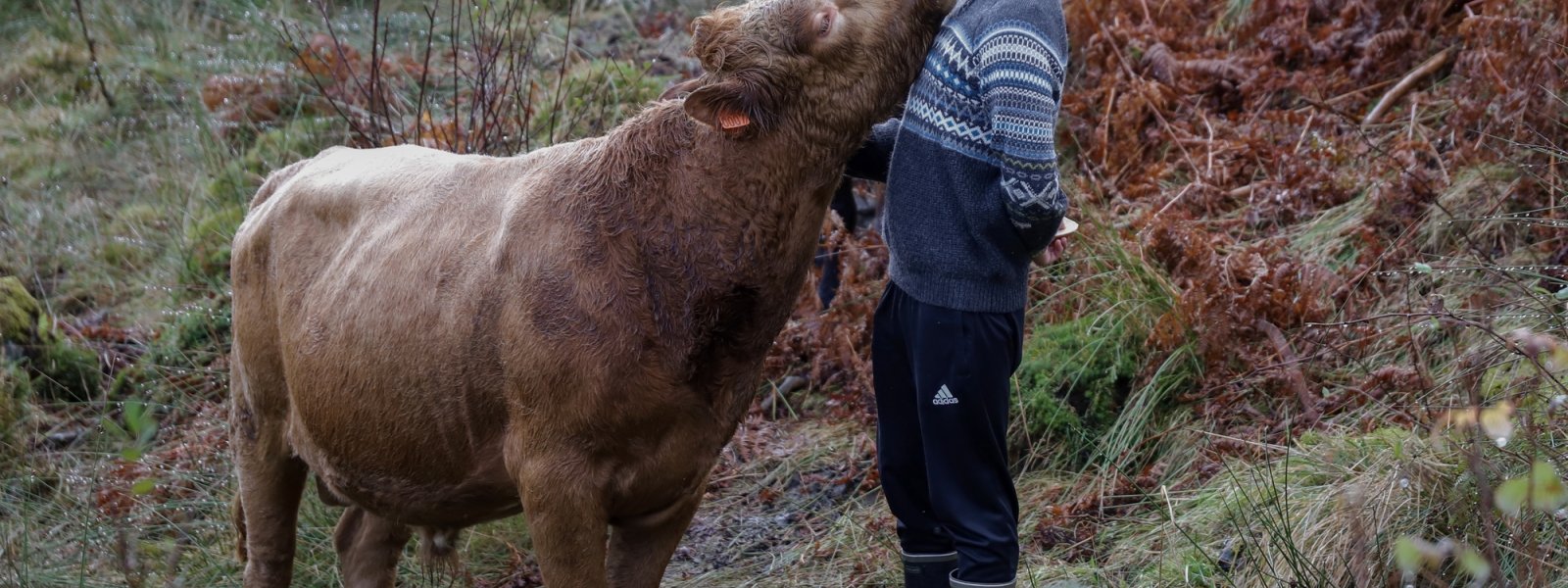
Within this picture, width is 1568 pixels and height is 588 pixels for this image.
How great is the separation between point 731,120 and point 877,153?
28.5 inches

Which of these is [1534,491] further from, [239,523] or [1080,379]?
[239,523]

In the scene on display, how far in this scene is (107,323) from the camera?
8.19 m

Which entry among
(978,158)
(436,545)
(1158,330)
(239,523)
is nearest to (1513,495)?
(978,158)

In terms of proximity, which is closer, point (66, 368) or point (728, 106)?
point (728, 106)

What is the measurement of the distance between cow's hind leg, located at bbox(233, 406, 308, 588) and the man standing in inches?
82.0

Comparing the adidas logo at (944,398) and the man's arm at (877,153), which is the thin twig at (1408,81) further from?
the adidas logo at (944,398)

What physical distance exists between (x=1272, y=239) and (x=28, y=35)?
10813mm

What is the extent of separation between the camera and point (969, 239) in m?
3.49

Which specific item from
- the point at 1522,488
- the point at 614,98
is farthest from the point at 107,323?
the point at 1522,488

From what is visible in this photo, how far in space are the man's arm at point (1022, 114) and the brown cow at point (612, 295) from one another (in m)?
0.19

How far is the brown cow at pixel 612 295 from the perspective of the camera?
10.5ft

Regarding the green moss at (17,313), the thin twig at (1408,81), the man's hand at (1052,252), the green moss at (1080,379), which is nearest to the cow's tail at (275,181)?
the man's hand at (1052,252)

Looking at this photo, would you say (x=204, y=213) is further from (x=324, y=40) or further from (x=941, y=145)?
(x=941, y=145)

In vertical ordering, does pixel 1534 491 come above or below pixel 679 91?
above
